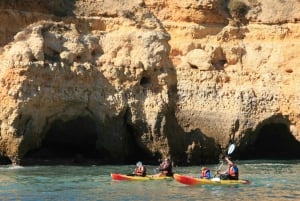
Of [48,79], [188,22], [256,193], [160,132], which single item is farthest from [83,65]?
[256,193]

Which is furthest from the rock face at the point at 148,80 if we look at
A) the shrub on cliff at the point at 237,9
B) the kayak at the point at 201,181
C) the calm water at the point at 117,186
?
the kayak at the point at 201,181

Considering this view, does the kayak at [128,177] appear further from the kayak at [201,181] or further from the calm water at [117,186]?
the kayak at [201,181]

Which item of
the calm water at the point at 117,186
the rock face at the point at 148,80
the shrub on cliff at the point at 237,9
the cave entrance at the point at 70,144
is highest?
the shrub on cliff at the point at 237,9

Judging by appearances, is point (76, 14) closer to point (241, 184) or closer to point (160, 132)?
point (160, 132)

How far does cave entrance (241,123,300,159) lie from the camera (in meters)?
37.5

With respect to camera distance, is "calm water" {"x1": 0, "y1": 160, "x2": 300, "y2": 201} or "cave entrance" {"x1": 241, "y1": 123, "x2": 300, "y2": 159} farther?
"cave entrance" {"x1": 241, "y1": 123, "x2": 300, "y2": 159}

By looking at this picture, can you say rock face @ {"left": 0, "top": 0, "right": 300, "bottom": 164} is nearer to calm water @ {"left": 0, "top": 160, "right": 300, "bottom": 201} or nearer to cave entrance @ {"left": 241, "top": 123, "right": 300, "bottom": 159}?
cave entrance @ {"left": 241, "top": 123, "right": 300, "bottom": 159}

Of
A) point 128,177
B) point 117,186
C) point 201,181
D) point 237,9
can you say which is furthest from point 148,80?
point 117,186

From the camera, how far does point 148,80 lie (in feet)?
113

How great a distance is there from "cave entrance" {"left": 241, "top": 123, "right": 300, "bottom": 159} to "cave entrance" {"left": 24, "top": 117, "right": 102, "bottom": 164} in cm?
757

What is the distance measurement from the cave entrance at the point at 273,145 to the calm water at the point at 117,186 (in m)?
5.49

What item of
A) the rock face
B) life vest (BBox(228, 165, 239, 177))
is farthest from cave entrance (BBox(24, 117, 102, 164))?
life vest (BBox(228, 165, 239, 177))

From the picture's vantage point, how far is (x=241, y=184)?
26.4 m

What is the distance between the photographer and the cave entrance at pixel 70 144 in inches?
1339
